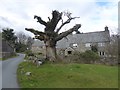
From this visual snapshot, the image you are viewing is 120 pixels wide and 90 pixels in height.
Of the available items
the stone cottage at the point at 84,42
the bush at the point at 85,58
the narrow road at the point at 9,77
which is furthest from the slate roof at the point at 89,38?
the narrow road at the point at 9,77

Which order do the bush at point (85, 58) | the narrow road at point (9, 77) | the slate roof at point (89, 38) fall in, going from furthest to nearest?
1. the slate roof at point (89, 38)
2. the bush at point (85, 58)
3. the narrow road at point (9, 77)

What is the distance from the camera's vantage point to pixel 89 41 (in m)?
A: 55.9

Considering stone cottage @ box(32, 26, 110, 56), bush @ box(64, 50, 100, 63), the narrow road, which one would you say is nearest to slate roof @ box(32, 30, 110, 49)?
stone cottage @ box(32, 26, 110, 56)

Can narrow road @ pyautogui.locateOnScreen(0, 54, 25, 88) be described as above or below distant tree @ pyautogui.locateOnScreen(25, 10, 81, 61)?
below

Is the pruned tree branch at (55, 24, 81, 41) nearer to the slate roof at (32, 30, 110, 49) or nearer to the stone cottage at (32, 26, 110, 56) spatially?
the stone cottage at (32, 26, 110, 56)

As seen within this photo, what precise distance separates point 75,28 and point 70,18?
2155mm

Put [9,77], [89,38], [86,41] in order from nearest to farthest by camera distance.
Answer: [9,77] → [86,41] → [89,38]

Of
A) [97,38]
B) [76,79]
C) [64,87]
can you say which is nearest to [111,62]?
[76,79]

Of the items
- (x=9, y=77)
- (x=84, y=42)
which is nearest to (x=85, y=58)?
(x=9, y=77)

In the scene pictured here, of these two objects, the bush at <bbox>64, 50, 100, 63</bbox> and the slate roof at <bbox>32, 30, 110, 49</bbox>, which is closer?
the bush at <bbox>64, 50, 100, 63</bbox>

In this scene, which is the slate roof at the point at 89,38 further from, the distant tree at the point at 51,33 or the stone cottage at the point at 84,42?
the distant tree at the point at 51,33

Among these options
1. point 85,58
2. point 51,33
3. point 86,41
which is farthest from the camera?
point 86,41

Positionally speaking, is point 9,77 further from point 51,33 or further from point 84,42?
point 84,42

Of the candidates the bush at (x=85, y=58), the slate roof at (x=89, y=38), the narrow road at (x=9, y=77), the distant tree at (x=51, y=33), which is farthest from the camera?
the slate roof at (x=89, y=38)
